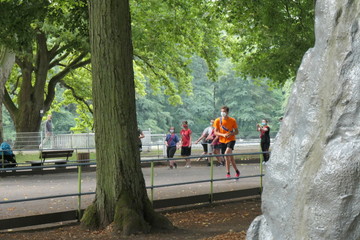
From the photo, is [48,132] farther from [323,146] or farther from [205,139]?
[323,146]

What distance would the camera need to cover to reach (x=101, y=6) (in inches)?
461

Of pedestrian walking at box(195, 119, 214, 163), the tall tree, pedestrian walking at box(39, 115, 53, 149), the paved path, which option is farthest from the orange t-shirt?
pedestrian walking at box(39, 115, 53, 149)

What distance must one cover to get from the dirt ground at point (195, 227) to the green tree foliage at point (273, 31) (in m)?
7.92

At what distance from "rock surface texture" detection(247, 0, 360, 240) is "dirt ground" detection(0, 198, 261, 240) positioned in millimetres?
4690

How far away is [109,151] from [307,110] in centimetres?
687

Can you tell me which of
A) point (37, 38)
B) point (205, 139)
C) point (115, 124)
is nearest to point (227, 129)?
point (115, 124)

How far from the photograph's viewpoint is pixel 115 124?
1179cm

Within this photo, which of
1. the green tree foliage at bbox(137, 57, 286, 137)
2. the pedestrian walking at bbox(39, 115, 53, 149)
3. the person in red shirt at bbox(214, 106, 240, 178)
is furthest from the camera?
the green tree foliage at bbox(137, 57, 286, 137)

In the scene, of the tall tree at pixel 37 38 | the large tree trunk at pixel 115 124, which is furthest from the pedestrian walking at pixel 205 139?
the large tree trunk at pixel 115 124

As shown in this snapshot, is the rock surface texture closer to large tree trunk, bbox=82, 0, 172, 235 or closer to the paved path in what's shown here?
large tree trunk, bbox=82, 0, 172, 235

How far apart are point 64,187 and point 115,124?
745cm

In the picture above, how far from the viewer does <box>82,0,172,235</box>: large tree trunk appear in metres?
11.7

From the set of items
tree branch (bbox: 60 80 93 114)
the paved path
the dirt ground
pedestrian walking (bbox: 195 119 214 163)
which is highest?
tree branch (bbox: 60 80 93 114)

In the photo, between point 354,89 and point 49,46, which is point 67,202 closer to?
point 354,89
